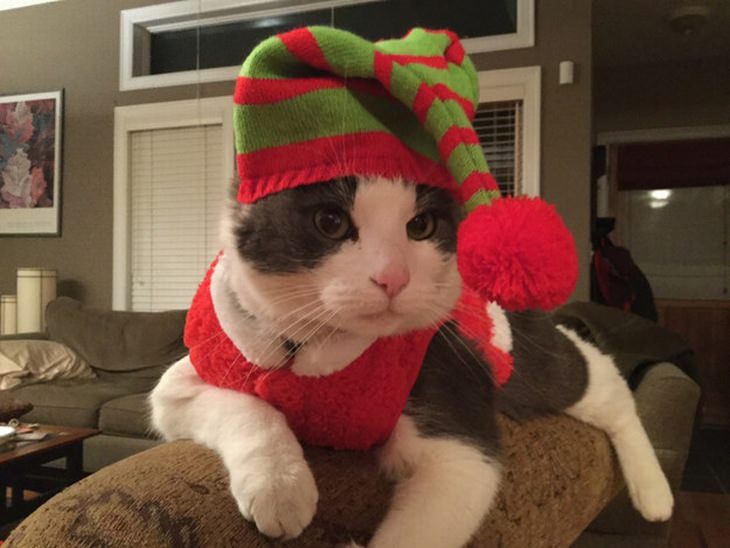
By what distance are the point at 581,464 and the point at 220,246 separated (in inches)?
24.8

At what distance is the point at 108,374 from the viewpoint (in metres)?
3.25

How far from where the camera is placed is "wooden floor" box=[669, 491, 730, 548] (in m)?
2.17

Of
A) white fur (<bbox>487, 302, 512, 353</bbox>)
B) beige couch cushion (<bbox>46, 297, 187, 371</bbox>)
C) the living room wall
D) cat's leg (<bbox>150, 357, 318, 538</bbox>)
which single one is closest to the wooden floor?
white fur (<bbox>487, 302, 512, 353</bbox>)

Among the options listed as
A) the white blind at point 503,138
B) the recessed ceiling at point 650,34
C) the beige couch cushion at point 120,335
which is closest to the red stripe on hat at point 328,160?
the white blind at point 503,138

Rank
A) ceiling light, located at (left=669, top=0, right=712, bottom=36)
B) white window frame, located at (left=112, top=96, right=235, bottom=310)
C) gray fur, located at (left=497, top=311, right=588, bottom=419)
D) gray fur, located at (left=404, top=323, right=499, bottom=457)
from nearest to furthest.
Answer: gray fur, located at (left=404, top=323, right=499, bottom=457) → gray fur, located at (left=497, top=311, right=588, bottom=419) → ceiling light, located at (left=669, top=0, right=712, bottom=36) → white window frame, located at (left=112, top=96, right=235, bottom=310)

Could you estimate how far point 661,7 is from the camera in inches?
132

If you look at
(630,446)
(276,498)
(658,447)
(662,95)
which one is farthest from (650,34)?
(276,498)

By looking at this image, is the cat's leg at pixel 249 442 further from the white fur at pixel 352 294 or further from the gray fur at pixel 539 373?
the gray fur at pixel 539 373

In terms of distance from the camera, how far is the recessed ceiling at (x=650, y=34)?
10.9ft

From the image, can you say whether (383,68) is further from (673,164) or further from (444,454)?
(673,164)

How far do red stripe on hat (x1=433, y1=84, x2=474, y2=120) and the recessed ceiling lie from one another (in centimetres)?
319

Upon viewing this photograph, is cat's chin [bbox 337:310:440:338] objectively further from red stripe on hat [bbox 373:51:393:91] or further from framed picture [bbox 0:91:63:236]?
framed picture [bbox 0:91:63:236]

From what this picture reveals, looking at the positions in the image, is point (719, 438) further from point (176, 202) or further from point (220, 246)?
point (220, 246)

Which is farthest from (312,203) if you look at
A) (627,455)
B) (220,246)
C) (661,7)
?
(661,7)
